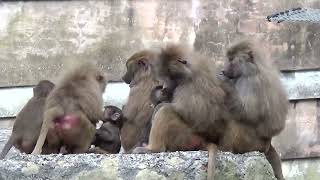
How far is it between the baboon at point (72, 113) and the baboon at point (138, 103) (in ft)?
1.41

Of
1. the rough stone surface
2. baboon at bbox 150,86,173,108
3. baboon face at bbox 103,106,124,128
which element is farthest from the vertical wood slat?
the rough stone surface

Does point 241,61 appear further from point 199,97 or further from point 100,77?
point 100,77

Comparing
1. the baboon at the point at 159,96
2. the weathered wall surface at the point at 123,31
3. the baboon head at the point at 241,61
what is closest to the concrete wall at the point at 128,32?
the weathered wall surface at the point at 123,31

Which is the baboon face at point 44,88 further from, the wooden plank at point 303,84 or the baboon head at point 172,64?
the wooden plank at point 303,84

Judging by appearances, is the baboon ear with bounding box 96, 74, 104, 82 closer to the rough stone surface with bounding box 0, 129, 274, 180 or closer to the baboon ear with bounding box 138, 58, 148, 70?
the baboon ear with bounding box 138, 58, 148, 70

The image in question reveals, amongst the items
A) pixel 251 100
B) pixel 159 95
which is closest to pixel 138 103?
pixel 159 95

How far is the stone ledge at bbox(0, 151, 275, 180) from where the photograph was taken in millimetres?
5809

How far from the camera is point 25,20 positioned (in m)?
11.5

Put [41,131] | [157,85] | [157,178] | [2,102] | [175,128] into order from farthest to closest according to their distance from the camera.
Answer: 1. [2,102]
2. [157,85]
3. [41,131]
4. [175,128]
5. [157,178]

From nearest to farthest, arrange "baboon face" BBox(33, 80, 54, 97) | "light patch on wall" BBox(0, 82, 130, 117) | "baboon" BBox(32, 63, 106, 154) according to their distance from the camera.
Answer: "baboon" BBox(32, 63, 106, 154), "baboon face" BBox(33, 80, 54, 97), "light patch on wall" BBox(0, 82, 130, 117)

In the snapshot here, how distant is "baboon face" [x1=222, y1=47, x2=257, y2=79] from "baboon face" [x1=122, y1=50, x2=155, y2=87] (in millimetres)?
1135

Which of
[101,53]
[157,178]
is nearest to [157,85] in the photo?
[157,178]

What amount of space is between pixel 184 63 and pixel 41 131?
4.44 feet

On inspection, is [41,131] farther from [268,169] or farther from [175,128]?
[268,169]
